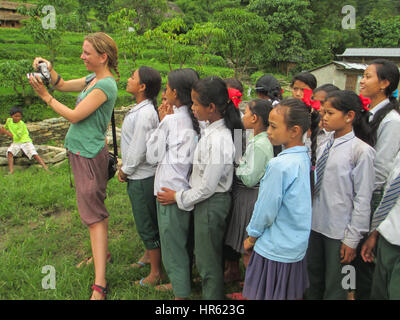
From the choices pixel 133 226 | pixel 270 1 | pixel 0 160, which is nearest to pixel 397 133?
pixel 133 226

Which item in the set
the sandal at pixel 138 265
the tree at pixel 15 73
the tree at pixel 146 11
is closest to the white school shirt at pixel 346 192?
the sandal at pixel 138 265

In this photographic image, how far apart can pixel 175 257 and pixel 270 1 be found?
92.6ft

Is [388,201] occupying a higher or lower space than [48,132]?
higher

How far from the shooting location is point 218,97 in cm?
188

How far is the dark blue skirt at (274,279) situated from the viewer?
166cm

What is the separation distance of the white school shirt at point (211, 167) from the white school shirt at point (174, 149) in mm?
77

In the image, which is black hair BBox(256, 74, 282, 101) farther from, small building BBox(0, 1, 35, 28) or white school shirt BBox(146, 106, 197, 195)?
small building BBox(0, 1, 35, 28)

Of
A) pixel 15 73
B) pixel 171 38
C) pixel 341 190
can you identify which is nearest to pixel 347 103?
pixel 341 190

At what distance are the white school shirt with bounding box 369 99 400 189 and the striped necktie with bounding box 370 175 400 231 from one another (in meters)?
0.30

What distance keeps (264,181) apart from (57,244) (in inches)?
85.9

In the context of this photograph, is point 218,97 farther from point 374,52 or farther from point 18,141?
point 374,52

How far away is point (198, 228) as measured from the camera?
1.93 meters
